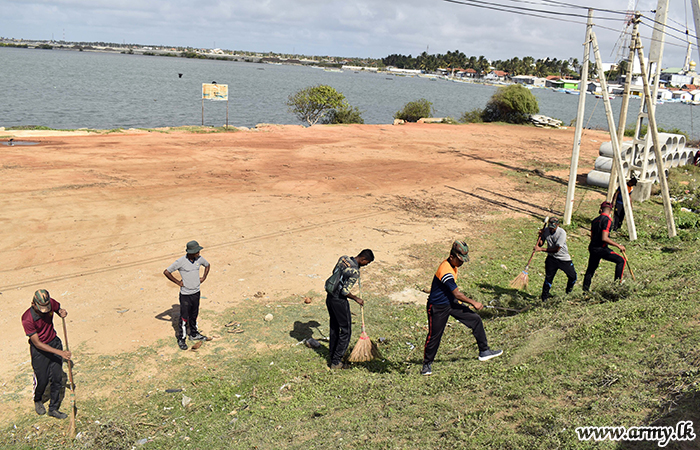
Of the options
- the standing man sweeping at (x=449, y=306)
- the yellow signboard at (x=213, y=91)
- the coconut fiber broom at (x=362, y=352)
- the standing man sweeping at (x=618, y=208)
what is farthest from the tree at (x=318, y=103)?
the standing man sweeping at (x=449, y=306)

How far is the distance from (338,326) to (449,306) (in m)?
1.74

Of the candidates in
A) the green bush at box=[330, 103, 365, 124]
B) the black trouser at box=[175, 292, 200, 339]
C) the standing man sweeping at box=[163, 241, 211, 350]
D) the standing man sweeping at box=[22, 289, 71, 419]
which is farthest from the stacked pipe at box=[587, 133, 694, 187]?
the green bush at box=[330, 103, 365, 124]

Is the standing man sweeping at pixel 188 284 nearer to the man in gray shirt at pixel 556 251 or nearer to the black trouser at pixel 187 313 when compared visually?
the black trouser at pixel 187 313

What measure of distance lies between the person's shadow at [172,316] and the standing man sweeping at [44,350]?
2433 millimetres

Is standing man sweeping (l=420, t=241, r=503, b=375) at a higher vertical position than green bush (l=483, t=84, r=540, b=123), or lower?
lower

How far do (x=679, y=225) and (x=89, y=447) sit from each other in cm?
1677

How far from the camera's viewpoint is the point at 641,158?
20.0m

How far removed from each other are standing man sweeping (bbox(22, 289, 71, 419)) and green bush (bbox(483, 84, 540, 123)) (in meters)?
46.7

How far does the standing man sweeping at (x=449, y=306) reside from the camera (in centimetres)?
650

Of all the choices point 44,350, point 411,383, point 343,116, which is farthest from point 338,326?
point 343,116

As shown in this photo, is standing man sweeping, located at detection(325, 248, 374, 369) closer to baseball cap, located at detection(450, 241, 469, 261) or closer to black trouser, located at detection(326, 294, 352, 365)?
black trouser, located at detection(326, 294, 352, 365)

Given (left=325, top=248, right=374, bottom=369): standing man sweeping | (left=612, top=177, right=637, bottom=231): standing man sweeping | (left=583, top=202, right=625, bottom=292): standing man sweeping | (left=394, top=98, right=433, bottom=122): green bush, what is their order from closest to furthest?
(left=325, top=248, right=374, bottom=369): standing man sweeping
(left=583, top=202, right=625, bottom=292): standing man sweeping
(left=612, top=177, right=637, bottom=231): standing man sweeping
(left=394, top=98, right=433, bottom=122): green bush

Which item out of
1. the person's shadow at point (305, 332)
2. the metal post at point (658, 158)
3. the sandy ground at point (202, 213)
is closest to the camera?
the person's shadow at point (305, 332)

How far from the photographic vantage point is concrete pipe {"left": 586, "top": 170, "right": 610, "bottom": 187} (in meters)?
21.8
